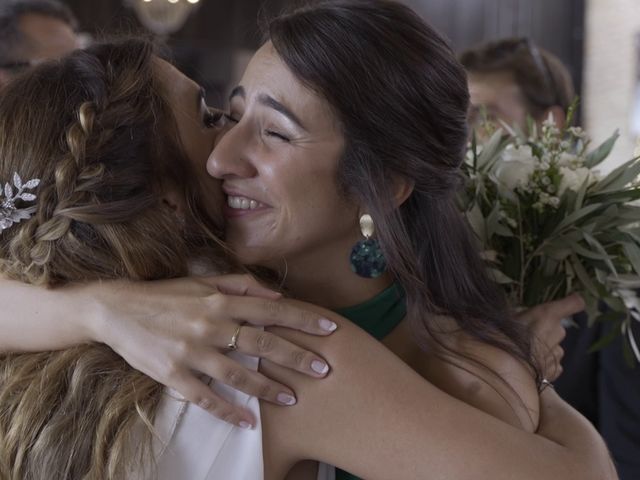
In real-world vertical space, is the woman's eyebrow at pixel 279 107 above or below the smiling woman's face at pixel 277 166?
above

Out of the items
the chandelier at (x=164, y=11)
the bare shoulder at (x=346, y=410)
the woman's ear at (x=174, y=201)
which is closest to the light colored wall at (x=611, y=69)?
the chandelier at (x=164, y=11)

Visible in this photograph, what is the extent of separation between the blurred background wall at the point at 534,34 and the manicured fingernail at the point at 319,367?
16.0 ft

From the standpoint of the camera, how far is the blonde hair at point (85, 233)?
148 centimetres

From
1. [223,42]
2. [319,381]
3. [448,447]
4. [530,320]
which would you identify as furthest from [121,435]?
[223,42]

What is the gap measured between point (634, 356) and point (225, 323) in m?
1.60

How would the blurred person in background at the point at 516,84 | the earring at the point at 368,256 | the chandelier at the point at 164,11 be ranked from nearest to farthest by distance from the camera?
the earring at the point at 368,256
the blurred person in background at the point at 516,84
the chandelier at the point at 164,11

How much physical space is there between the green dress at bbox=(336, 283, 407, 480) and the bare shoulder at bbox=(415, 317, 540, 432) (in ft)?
0.36

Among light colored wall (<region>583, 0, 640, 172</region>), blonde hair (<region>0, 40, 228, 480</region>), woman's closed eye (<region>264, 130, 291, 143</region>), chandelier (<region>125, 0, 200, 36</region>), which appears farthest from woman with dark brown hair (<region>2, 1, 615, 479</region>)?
light colored wall (<region>583, 0, 640, 172</region>)

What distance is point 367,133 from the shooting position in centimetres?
181

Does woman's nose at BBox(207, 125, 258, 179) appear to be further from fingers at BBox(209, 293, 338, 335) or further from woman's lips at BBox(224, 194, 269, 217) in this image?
fingers at BBox(209, 293, 338, 335)

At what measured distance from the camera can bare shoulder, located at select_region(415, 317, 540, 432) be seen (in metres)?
1.74

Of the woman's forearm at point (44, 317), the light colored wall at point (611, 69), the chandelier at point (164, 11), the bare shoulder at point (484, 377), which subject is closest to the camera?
the woman's forearm at point (44, 317)

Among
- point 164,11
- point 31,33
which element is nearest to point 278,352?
point 31,33

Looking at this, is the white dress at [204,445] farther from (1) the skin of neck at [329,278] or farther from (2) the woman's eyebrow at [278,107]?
(2) the woman's eyebrow at [278,107]
